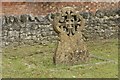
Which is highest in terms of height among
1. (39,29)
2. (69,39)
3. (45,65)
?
(69,39)

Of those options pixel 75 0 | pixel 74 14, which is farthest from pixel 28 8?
pixel 74 14

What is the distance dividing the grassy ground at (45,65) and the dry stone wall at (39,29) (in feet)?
1.35

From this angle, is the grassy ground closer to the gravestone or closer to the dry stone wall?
the gravestone

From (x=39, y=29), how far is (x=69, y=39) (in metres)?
3.49

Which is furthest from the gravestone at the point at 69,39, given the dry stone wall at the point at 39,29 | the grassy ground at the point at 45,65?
the dry stone wall at the point at 39,29

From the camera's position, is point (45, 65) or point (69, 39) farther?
point (69, 39)

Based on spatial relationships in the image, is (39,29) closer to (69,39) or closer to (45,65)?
(69,39)

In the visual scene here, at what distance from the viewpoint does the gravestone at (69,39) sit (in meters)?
11.7

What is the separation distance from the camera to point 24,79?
33.5 feet

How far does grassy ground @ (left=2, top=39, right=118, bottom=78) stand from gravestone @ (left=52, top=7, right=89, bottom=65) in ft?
0.86

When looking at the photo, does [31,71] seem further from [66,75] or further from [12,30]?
[12,30]

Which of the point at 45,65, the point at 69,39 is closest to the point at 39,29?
the point at 69,39

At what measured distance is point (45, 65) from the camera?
11.7m

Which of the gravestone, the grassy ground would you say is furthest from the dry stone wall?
the gravestone
